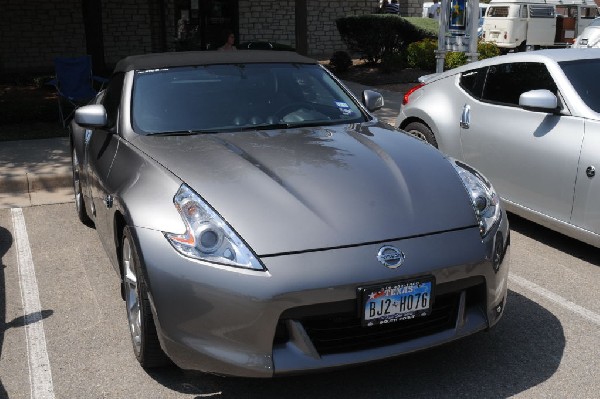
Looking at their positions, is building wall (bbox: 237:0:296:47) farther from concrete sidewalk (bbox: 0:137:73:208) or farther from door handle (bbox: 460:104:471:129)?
door handle (bbox: 460:104:471:129)

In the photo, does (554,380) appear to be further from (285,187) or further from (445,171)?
(285,187)

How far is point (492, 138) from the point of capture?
18.8ft

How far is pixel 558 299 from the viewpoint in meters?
4.42

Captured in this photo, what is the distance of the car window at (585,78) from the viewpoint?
5.16m

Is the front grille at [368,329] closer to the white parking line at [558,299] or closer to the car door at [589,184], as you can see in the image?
the white parking line at [558,299]

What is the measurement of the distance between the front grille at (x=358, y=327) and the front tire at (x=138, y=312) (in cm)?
69

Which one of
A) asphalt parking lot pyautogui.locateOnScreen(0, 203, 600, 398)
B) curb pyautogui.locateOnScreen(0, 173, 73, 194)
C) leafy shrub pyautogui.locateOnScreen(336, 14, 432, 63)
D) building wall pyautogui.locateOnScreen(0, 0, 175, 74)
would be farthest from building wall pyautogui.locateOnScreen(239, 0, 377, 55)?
asphalt parking lot pyautogui.locateOnScreen(0, 203, 600, 398)

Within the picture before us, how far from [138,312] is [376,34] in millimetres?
15664

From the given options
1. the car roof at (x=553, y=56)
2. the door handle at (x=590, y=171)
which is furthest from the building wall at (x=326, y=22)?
the door handle at (x=590, y=171)

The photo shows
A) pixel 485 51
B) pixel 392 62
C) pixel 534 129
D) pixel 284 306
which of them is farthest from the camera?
pixel 485 51

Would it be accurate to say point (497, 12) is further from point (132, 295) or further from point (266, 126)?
point (132, 295)

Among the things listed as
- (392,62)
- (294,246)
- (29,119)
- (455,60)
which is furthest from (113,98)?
(392,62)

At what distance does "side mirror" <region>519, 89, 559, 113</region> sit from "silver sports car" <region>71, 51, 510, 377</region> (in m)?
1.48

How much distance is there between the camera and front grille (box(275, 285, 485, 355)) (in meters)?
2.99
